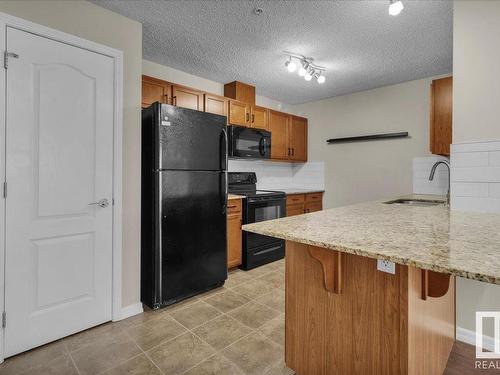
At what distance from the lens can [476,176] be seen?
1869mm

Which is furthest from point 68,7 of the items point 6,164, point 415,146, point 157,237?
point 415,146

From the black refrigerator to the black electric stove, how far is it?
2.10ft

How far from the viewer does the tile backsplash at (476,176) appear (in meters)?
1.80

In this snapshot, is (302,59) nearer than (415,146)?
Yes

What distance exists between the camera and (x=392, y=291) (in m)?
1.12

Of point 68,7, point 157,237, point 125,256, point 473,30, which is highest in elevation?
point 68,7

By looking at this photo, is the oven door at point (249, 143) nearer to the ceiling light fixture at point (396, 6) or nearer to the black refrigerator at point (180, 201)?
the black refrigerator at point (180, 201)

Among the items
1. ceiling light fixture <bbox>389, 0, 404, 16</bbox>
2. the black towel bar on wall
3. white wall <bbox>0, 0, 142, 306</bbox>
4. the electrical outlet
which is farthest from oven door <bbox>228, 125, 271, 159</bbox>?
the electrical outlet

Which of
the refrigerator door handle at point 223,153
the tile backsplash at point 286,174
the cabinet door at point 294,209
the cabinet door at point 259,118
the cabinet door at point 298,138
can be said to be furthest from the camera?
the cabinet door at point 298,138

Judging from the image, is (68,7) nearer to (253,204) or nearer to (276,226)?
(276,226)

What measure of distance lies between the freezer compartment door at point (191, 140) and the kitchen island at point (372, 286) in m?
1.34

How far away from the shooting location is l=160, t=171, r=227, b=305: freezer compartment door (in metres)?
2.40

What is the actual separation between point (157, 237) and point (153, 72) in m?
1.95

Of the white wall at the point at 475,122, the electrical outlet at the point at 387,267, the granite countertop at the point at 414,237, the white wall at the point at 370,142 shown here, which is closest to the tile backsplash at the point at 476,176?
the white wall at the point at 475,122
